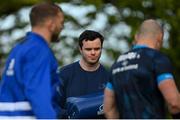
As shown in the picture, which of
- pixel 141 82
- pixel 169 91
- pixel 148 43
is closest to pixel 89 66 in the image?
pixel 148 43

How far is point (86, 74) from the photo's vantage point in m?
7.12

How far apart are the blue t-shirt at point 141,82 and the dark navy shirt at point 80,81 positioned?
1.48 metres

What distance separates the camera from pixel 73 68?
7.18 meters

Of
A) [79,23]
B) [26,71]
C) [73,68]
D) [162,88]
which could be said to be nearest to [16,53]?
[26,71]

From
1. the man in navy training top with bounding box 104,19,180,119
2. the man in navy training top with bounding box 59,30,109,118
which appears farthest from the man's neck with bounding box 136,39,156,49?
the man in navy training top with bounding box 59,30,109,118

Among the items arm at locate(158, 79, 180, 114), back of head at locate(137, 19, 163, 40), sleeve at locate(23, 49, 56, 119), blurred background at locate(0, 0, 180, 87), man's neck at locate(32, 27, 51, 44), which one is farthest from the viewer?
blurred background at locate(0, 0, 180, 87)

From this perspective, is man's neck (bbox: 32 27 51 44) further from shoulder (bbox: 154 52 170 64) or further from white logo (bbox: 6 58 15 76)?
shoulder (bbox: 154 52 170 64)

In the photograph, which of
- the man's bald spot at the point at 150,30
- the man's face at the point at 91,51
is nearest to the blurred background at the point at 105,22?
the man's face at the point at 91,51

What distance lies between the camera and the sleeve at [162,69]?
17.6 feet

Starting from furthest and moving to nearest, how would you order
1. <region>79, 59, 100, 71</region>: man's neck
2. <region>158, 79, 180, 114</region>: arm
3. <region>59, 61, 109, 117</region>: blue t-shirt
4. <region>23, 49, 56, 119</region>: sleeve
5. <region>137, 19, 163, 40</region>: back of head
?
<region>79, 59, 100, 71</region>: man's neck, <region>59, 61, 109, 117</region>: blue t-shirt, <region>137, 19, 163, 40</region>: back of head, <region>158, 79, 180, 114</region>: arm, <region>23, 49, 56, 119</region>: sleeve

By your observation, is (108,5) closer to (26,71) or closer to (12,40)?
(12,40)

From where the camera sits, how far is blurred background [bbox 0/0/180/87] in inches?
616

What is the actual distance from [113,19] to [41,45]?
11.0 m

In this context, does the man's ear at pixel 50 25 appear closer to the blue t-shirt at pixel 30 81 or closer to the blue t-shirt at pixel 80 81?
the blue t-shirt at pixel 30 81
